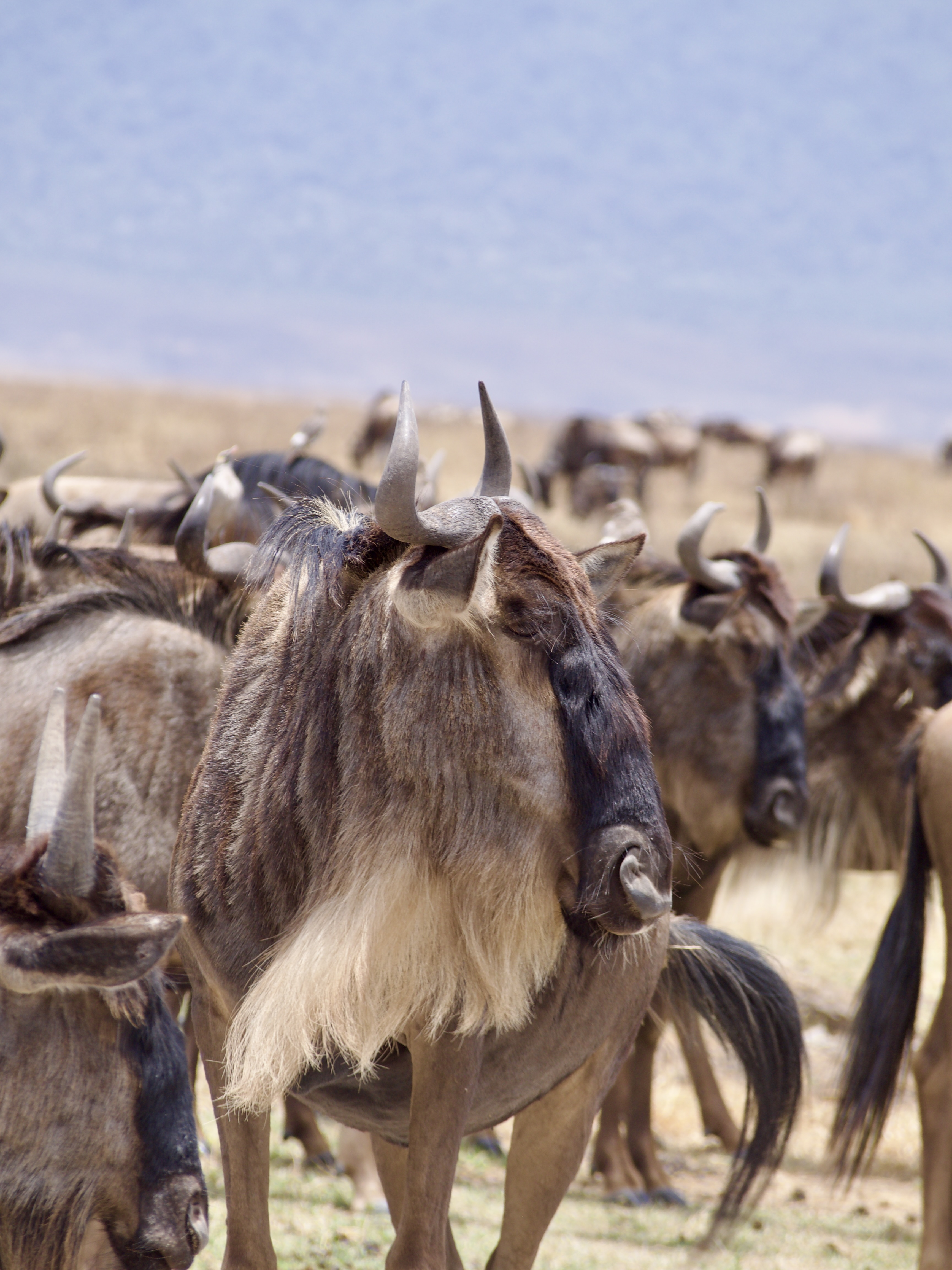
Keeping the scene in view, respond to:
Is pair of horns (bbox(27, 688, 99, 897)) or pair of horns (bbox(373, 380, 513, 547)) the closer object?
pair of horns (bbox(27, 688, 99, 897))

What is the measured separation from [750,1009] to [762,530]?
322 centimetres

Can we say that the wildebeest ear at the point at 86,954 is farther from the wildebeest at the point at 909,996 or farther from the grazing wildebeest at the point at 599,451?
the grazing wildebeest at the point at 599,451

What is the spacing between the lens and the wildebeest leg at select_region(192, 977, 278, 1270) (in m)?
2.62

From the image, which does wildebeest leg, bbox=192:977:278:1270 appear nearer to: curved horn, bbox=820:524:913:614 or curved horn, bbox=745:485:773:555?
curved horn, bbox=745:485:773:555

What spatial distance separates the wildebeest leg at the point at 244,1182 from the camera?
2621 mm

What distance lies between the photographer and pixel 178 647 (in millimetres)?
3773

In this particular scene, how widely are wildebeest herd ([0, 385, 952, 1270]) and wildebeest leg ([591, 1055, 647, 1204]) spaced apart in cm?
132

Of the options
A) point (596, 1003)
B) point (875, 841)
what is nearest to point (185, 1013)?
point (596, 1003)

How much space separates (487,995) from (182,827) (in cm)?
83

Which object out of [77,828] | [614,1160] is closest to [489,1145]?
[614,1160]

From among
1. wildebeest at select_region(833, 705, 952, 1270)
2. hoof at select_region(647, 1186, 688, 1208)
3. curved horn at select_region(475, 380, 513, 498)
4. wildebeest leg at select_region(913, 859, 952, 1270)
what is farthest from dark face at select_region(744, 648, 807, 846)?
curved horn at select_region(475, 380, 513, 498)

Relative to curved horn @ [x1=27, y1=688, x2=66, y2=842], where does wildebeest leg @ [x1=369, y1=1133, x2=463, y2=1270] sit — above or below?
below

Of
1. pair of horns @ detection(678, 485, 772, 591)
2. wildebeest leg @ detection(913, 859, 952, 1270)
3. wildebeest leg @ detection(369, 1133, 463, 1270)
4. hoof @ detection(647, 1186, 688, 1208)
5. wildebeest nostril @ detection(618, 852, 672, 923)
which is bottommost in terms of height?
hoof @ detection(647, 1186, 688, 1208)

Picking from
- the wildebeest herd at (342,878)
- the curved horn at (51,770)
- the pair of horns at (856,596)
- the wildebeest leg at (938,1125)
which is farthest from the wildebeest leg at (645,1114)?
the curved horn at (51,770)
